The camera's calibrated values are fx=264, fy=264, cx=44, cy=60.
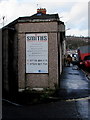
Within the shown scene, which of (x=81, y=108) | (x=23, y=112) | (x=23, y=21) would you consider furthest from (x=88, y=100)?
(x=23, y=21)

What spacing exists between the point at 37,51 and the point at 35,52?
0.11m

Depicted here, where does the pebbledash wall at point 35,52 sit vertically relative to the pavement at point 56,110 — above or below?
above

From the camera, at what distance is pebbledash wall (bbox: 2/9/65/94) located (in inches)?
507

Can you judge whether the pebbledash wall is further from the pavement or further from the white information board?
the pavement

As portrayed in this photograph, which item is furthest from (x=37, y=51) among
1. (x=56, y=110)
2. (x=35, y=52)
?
(x=56, y=110)

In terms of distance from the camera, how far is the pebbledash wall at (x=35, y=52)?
507 inches

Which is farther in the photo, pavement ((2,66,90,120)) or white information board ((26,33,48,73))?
white information board ((26,33,48,73))

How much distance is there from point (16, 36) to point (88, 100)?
4.82 metres

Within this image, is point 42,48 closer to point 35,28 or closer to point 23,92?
point 35,28

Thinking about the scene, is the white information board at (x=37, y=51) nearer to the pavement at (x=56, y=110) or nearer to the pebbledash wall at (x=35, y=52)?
Result: the pebbledash wall at (x=35, y=52)

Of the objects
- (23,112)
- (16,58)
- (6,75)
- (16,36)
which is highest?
(16,36)

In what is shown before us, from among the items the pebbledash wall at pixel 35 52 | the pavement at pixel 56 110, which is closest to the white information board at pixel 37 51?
the pebbledash wall at pixel 35 52

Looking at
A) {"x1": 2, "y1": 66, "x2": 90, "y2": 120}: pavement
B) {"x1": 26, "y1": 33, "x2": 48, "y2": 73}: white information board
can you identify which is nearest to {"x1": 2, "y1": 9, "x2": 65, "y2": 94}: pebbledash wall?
{"x1": 26, "y1": 33, "x2": 48, "y2": 73}: white information board

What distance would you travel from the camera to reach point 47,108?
9.23 meters
